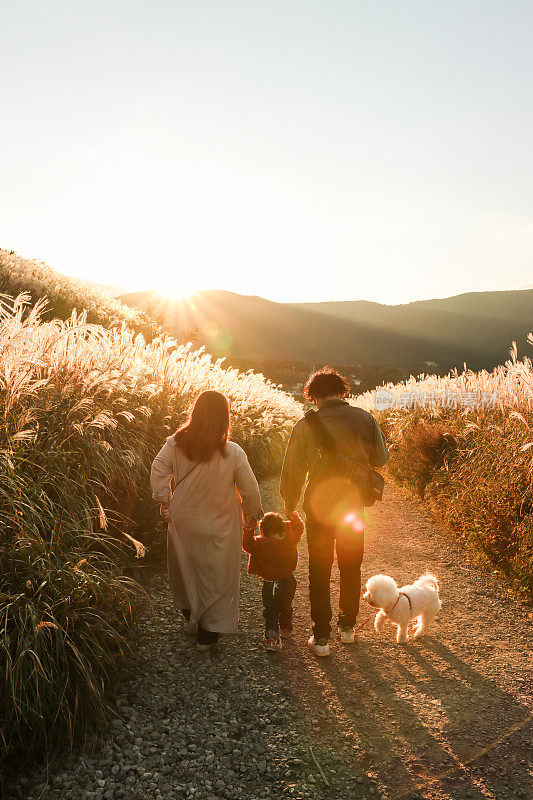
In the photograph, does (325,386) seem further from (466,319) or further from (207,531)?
(466,319)

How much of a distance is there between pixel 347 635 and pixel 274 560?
0.89 metres

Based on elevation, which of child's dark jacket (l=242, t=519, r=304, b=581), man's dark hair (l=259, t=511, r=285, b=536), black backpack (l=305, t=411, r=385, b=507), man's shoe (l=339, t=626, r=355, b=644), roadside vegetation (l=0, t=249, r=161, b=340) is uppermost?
roadside vegetation (l=0, t=249, r=161, b=340)

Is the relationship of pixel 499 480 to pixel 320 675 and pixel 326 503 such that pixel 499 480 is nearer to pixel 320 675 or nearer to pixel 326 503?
pixel 326 503

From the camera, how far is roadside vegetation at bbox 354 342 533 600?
532cm

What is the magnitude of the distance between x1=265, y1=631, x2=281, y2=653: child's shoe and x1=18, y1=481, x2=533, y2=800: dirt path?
7cm

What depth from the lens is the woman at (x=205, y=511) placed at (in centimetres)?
389

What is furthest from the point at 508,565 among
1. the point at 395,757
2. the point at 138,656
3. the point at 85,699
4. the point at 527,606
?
the point at 85,699

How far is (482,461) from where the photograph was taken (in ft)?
20.9

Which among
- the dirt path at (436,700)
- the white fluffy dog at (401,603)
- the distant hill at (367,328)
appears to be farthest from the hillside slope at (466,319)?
the white fluffy dog at (401,603)

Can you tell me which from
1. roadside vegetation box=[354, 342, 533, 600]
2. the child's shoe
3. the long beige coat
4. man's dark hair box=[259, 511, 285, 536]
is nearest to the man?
man's dark hair box=[259, 511, 285, 536]

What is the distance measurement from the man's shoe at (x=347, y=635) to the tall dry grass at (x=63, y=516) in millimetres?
1718

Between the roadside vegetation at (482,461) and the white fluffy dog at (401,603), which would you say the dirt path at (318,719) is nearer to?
the white fluffy dog at (401,603)

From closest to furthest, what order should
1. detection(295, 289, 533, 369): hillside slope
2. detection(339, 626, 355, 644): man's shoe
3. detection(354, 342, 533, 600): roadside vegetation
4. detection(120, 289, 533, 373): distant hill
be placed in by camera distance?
detection(339, 626, 355, 644): man's shoe → detection(354, 342, 533, 600): roadside vegetation → detection(120, 289, 533, 373): distant hill → detection(295, 289, 533, 369): hillside slope

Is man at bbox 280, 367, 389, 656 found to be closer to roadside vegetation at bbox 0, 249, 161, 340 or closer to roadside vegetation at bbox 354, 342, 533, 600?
roadside vegetation at bbox 354, 342, 533, 600
